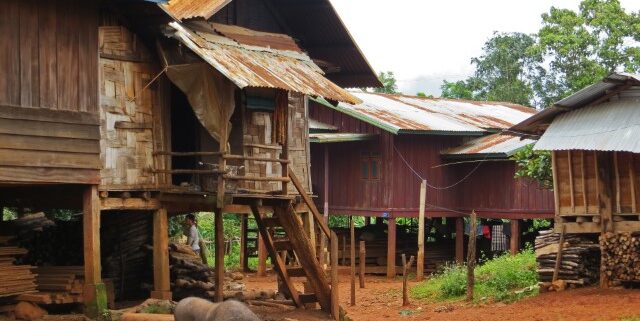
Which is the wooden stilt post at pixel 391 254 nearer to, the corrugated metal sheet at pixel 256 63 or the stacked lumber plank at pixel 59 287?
the corrugated metal sheet at pixel 256 63

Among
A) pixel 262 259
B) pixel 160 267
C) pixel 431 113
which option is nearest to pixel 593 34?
pixel 431 113

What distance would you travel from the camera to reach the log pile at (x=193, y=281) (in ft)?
64.1

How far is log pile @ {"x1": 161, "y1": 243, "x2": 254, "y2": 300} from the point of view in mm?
19531

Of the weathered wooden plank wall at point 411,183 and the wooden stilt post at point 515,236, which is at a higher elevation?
the weathered wooden plank wall at point 411,183

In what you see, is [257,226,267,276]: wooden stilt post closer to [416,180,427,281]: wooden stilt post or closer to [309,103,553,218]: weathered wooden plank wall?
[309,103,553,218]: weathered wooden plank wall

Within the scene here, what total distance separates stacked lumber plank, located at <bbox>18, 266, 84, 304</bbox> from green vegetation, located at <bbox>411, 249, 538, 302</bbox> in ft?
30.7

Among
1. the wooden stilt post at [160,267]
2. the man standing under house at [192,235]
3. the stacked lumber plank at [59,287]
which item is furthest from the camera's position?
the man standing under house at [192,235]

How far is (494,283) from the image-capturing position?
76.5 ft

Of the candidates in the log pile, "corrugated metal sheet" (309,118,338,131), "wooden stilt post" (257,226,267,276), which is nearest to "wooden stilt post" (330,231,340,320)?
the log pile

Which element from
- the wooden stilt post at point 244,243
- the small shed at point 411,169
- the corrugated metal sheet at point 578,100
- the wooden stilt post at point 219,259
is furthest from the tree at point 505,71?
the wooden stilt post at point 219,259

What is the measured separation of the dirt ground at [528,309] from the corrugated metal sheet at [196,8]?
18.5ft

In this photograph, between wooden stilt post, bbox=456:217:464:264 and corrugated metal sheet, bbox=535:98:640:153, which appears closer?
corrugated metal sheet, bbox=535:98:640:153

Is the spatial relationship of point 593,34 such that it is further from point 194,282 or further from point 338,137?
point 194,282

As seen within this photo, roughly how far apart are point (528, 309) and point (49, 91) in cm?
977
